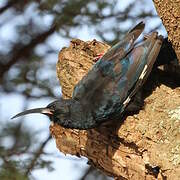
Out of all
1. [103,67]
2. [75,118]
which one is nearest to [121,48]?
[103,67]

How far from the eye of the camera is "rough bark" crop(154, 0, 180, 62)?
232 cm

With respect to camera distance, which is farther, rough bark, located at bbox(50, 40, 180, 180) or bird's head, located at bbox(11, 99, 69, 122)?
bird's head, located at bbox(11, 99, 69, 122)

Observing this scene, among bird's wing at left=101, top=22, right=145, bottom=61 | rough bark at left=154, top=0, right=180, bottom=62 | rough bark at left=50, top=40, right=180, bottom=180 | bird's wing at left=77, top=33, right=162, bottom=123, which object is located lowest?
rough bark at left=50, top=40, right=180, bottom=180

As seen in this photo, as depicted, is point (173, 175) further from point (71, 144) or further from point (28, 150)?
point (28, 150)

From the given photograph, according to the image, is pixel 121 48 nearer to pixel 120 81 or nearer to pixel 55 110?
pixel 120 81

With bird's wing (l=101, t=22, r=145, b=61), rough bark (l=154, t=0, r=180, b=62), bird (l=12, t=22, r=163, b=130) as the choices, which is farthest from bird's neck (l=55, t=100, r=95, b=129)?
rough bark (l=154, t=0, r=180, b=62)

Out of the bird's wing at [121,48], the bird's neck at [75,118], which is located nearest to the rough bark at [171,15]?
the bird's wing at [121,48]

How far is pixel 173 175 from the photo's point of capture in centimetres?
232

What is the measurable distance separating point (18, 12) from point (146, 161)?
2101mm

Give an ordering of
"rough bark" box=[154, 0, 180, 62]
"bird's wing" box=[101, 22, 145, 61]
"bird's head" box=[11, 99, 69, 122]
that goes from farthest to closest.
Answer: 1. "bird's wing" box=[101, 22, 145, 61]
2. "bird's head" box=[11, 99, 69, 122]
3. "rough bark" box=[154, 0, 180, 62]

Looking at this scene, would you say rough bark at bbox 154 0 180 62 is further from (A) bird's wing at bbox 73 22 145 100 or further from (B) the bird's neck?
(B) the bird's neck

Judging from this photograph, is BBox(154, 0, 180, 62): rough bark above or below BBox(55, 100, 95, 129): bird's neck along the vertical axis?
above

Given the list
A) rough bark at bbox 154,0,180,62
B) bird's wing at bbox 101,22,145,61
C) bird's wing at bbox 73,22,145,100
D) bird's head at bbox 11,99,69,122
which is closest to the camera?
rough bark at bbox 154,0,180,62

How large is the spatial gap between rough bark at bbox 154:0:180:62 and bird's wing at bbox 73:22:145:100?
43 cm
